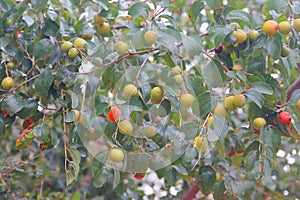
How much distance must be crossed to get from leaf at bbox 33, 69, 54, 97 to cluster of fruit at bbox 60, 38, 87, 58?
0.25 feet

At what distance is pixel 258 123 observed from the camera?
1033mm

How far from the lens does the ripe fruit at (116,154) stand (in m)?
0.98

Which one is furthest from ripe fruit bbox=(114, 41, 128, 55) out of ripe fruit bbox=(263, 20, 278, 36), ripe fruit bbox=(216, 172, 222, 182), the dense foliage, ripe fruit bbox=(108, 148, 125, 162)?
ripe fruit bbox=(216, 172, 222, 182)

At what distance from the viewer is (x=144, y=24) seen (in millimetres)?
1089

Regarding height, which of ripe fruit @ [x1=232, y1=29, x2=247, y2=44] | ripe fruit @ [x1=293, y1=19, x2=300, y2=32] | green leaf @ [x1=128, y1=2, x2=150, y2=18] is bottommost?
ripe fruit @ [x1=232, y1=29, x2=247, y2=44]

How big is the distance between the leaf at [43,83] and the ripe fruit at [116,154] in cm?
25

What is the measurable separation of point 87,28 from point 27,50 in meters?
0.17

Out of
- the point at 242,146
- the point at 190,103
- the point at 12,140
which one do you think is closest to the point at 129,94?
the point at 190,103

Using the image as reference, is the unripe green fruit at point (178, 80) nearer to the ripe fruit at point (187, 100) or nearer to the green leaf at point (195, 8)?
the ripe fruit at point (187, 100)

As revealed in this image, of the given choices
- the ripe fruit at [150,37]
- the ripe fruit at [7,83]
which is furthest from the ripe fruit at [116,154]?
the ripe fruit at [7,83]

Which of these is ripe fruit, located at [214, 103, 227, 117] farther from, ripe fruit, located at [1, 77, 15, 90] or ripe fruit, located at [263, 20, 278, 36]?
ripe fruit, located at [1, 77, 15, 90]

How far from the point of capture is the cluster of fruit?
108 centimetres

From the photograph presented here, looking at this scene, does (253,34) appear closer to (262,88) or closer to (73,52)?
(262,88)

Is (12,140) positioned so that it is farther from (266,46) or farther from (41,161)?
(266,46)
